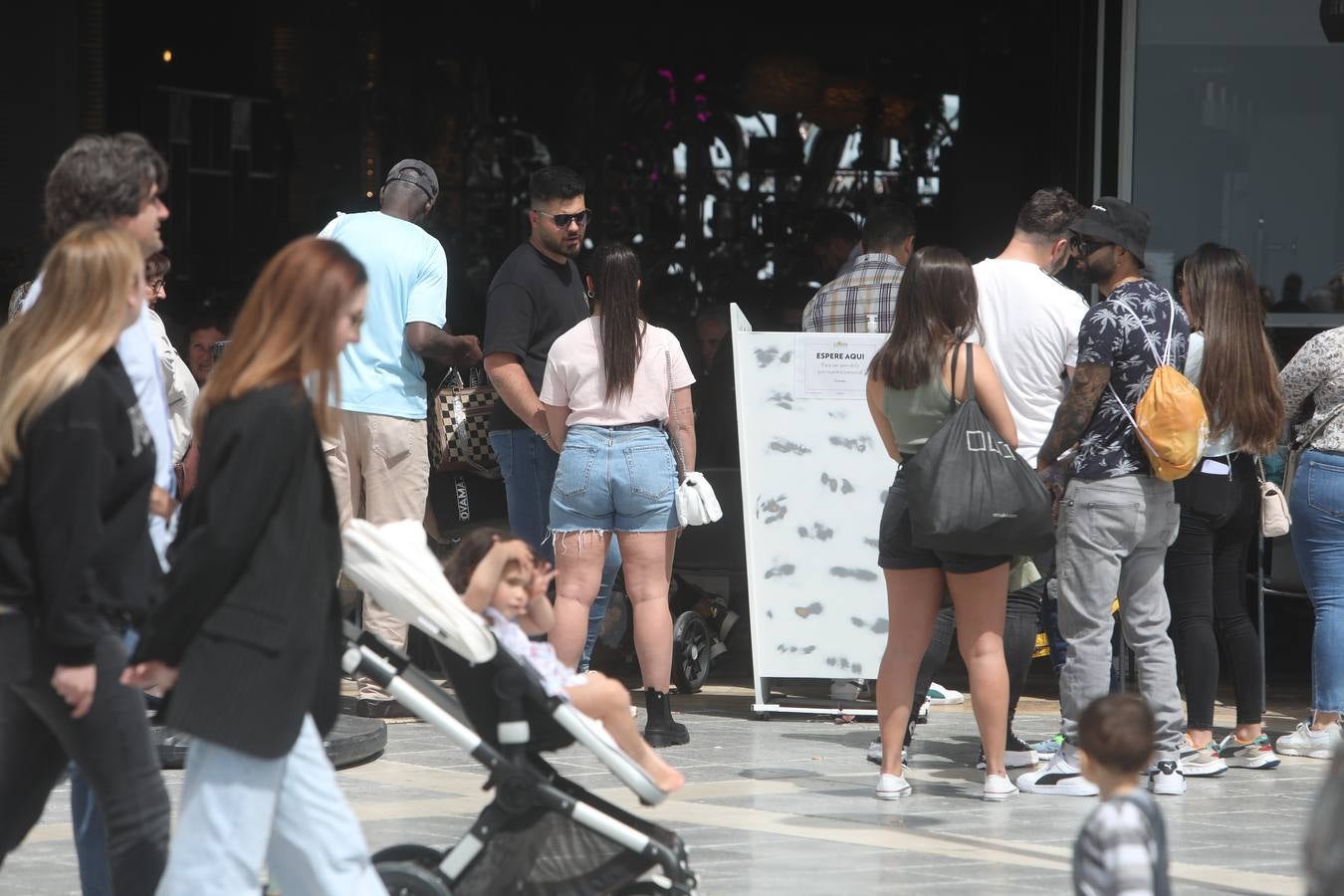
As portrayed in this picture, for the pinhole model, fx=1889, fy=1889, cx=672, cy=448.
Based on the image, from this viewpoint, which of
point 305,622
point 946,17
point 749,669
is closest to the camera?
point 305,622

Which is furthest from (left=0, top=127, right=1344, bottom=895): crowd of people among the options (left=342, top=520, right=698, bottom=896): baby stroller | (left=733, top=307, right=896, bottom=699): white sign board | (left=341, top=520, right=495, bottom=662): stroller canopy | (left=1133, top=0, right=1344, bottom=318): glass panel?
(left=1133, top=0, right=1344, bottom=318): glass panel

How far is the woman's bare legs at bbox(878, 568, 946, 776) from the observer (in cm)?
589

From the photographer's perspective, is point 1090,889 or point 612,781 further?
point 612,781

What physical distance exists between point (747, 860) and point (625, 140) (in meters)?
8.55

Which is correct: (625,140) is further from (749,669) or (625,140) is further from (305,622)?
(305,622)

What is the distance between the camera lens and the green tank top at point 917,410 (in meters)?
5.78

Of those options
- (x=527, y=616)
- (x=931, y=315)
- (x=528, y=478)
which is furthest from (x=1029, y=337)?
(x=527, y=616)

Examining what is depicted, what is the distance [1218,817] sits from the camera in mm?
5824

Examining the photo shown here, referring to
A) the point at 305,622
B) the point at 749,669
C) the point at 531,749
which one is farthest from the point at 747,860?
the point at 749,669

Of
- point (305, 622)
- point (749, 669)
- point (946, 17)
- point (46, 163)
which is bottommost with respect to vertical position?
point (749, 669)

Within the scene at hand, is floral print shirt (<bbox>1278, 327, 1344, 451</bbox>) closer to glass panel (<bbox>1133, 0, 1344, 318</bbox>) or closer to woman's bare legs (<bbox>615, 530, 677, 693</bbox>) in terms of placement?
glass panel (<bbox>1133, 0, 1344, 318</bbox>)

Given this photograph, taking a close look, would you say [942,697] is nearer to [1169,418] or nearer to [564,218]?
[1169,418]

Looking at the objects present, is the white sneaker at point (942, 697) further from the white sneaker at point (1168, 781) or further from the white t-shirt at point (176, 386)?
the white t-shirt at point (176, 386)

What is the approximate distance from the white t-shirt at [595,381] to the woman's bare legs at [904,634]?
126cm
